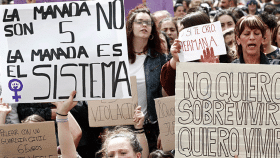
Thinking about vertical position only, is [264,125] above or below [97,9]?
below

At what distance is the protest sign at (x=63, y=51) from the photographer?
3020 mm

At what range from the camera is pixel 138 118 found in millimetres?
3662

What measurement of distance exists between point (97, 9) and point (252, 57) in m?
1.34

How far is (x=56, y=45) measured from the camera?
306 centimetres

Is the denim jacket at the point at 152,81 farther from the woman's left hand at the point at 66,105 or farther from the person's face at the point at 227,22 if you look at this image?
the person's face at the point at 227,22

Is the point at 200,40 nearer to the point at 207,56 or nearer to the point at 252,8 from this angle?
the point at 207,56

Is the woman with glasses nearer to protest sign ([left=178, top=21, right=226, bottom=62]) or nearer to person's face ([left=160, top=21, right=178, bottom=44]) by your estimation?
protest sign ([left=178, top=21, right=226, bottom=62])

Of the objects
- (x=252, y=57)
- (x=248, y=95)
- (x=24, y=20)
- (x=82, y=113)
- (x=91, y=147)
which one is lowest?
(x=91, y=147)

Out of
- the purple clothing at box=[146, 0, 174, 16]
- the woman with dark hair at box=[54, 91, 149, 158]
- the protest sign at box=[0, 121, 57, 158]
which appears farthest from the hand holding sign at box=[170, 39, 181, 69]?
the purple clothing at box=[146, 0, 174, 16]

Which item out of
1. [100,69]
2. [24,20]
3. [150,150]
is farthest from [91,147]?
[24,20]

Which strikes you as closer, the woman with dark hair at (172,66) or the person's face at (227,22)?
the woman with dark hair at (172,66)

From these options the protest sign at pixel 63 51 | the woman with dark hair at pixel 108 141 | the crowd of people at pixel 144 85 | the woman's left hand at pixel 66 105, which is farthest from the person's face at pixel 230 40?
the woman's left hand at pixel 66 105

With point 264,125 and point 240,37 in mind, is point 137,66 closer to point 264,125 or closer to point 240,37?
point 240,37

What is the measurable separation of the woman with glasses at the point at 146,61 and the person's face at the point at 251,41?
868 mm
